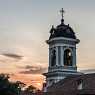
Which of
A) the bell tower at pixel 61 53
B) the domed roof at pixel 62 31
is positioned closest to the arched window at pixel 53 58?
the bell tower at pixel 61 53

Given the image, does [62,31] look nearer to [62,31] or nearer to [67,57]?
[62,31]

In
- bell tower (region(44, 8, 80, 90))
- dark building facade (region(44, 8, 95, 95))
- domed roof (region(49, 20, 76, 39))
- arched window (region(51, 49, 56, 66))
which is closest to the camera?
dark building facade (region(44, 8, 95, 95))

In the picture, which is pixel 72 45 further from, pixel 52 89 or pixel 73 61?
pixel 52 89

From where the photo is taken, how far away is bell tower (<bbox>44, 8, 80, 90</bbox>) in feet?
194

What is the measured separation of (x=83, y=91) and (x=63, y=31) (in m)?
12.4

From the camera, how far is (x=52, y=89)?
58625mm

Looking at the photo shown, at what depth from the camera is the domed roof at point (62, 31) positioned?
59438mm

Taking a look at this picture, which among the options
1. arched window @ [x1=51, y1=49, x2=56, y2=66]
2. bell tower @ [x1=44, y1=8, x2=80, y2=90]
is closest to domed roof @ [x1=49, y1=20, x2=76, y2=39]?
bell tower @ [x1=44, y1=8, x2=80, y2=90]

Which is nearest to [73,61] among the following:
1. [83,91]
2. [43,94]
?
[43,94]

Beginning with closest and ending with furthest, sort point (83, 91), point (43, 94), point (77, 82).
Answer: point (83, 91)
point (77, 82)
point (43, 94)

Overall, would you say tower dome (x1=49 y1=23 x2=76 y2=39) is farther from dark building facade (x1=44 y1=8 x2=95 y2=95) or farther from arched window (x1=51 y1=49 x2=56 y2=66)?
arched window (x1=51 y1=49 x2=56 y2=66)

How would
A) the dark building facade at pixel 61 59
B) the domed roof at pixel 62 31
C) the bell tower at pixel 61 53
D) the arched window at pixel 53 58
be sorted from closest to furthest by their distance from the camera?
the dark building facade at pixel 61 59
the bell tower at pixel 61 53
the domed roof at pixel 62 31
the arched window at pixel 53 58

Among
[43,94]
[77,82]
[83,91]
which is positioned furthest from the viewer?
[43,94]

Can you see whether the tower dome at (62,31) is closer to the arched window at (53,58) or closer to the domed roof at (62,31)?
the domed roof at (62,31)
